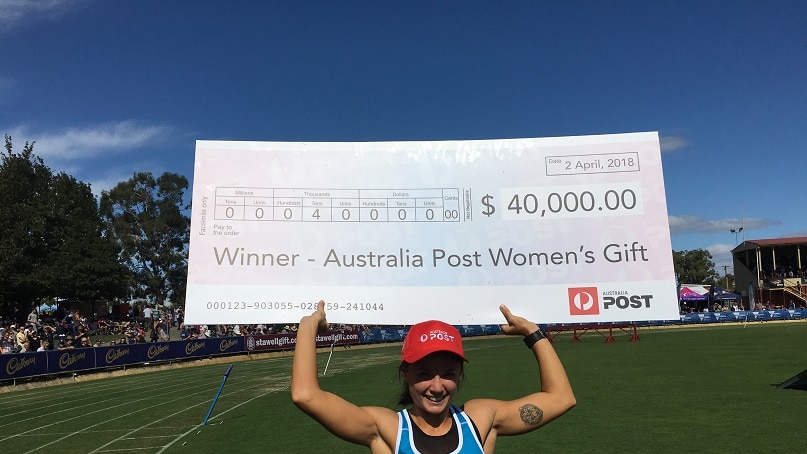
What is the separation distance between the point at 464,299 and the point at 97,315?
54.7m

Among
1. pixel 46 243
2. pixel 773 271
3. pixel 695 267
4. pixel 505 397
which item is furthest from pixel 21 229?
pixel 695 267

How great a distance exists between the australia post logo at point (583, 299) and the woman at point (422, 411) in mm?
846

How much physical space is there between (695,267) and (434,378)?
5706 inches

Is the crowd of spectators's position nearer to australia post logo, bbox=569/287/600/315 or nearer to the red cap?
australia post logo, bbox=569/287/600/315

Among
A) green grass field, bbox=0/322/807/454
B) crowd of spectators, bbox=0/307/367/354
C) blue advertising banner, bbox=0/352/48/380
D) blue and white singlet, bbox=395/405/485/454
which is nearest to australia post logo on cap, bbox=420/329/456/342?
blue and white singlet, bbox=395/405/485/454

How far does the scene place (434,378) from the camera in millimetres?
2500

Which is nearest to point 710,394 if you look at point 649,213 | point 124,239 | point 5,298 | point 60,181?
point 649,213

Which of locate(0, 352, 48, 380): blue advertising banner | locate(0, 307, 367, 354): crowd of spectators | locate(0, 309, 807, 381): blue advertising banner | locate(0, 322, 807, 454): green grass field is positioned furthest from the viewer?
locate(0, 307, 367, 354): crowd of spectators

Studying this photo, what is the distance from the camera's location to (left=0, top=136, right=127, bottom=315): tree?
39562 mm

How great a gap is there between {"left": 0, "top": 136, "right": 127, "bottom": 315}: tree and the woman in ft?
143

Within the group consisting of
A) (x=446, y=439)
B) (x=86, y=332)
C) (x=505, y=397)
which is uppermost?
(x=446, y=439)

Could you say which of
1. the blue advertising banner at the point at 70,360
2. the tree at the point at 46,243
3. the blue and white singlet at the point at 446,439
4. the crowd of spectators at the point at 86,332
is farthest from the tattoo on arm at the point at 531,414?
the tree at the point at 46,243

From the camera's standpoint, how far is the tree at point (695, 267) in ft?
422

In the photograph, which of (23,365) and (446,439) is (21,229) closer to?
(23,365)
